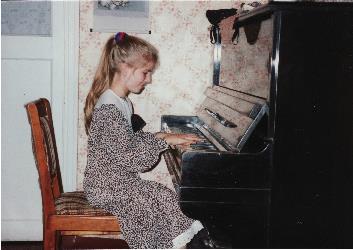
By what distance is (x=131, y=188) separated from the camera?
6.29 ft

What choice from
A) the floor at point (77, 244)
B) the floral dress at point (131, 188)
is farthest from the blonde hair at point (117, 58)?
the floor at point (77, 244)

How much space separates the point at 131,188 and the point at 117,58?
612 millimetres

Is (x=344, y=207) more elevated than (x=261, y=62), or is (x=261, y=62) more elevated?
(x=261, y=62)

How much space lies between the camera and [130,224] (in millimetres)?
1871

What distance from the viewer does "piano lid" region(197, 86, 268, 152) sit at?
1.58 m

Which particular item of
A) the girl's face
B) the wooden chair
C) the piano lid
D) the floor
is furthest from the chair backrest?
the floor

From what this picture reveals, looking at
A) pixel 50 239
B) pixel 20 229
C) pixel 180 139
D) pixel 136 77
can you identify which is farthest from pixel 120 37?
pixel 20 229

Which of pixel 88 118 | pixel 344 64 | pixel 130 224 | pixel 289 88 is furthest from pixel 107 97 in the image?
pixel 344 64

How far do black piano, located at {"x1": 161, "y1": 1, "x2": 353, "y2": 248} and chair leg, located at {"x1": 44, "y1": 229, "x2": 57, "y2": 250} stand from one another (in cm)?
74

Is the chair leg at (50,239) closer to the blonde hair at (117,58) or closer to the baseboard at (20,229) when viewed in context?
Answer: the blonde hair at (117,58)

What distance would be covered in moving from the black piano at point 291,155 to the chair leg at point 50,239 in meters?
0.74

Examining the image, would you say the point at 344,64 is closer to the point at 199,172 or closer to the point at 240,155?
the point at 240,155

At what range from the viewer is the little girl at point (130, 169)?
1.84 metres

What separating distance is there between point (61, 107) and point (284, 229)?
5.52ft
